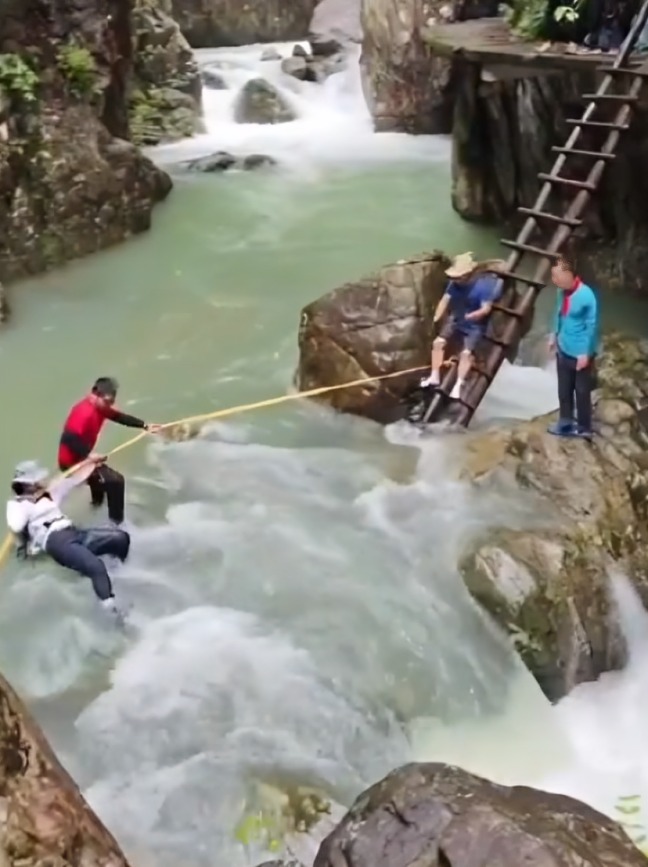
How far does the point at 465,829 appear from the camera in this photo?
4.19m

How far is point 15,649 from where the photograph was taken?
618 centimetres

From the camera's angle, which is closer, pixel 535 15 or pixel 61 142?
pixel 535 15

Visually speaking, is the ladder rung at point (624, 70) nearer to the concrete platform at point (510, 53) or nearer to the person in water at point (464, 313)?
the concrete platform at point (510, 53)

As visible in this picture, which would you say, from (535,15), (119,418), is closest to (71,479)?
(119,418)

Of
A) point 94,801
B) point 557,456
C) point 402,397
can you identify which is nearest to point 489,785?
point 94,801

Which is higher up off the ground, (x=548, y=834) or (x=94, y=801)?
(x=548, y=834)

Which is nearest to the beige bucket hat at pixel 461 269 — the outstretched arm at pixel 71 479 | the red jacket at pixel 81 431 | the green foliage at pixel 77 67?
the red jacket at pixel 81 431

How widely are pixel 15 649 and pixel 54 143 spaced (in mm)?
8452

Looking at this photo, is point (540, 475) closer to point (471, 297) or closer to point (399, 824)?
point (471, 297)

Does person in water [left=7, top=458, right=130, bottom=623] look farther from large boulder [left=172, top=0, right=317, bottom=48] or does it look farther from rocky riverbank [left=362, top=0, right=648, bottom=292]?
large boulder [left=172, top=0, right=317, bottom=48]

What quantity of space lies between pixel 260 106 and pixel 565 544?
16473 mm

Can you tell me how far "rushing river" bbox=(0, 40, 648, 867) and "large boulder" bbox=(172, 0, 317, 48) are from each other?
15.9m

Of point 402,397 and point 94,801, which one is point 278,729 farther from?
point 402,397

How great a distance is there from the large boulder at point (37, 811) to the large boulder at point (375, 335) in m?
4.75
